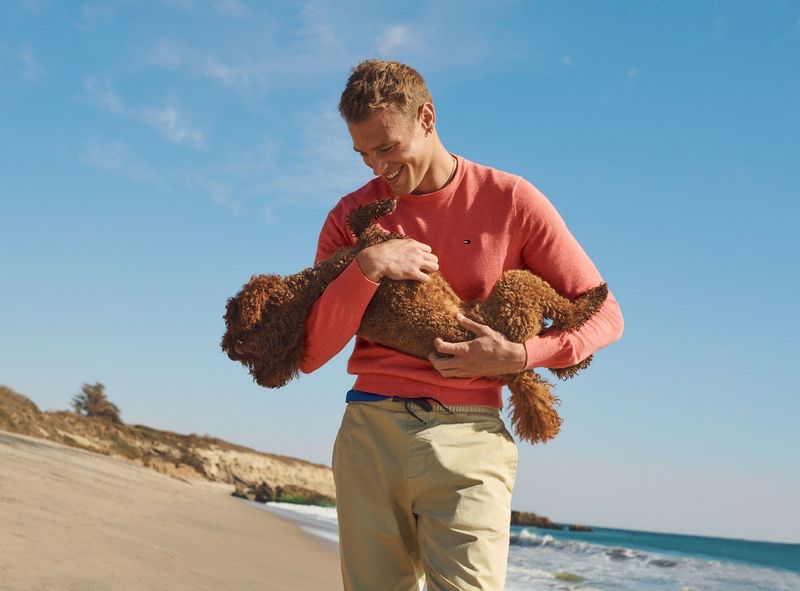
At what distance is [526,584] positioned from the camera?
945cm

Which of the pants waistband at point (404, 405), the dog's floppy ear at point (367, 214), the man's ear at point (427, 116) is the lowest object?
the pants waistband at point (404, 405)

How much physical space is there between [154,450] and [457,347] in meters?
20.6

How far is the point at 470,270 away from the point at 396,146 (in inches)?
16.4

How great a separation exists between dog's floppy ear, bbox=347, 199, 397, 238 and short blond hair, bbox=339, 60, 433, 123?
25 cm

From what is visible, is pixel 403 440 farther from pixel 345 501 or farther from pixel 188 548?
pixel 188 548

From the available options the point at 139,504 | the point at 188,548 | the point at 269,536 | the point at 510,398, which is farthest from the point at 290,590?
the point at 510,398

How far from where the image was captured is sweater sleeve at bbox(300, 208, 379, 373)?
2135 mm

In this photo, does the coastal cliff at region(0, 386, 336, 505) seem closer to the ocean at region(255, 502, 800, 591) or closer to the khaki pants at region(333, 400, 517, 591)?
the ocean at region(255, 502, 800, 591)

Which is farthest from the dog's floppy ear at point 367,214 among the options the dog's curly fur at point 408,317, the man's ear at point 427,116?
the man's ear at point 427,116

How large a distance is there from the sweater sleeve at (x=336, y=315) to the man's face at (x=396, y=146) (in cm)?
29

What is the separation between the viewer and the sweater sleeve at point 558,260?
2.26m

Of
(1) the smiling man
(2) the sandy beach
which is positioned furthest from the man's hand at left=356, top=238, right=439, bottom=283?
(2) the sandy beach

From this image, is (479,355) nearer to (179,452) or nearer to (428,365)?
(428,365)

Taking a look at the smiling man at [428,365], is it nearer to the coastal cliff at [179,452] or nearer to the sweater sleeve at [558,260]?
the sweater sleeve at [558,260]
